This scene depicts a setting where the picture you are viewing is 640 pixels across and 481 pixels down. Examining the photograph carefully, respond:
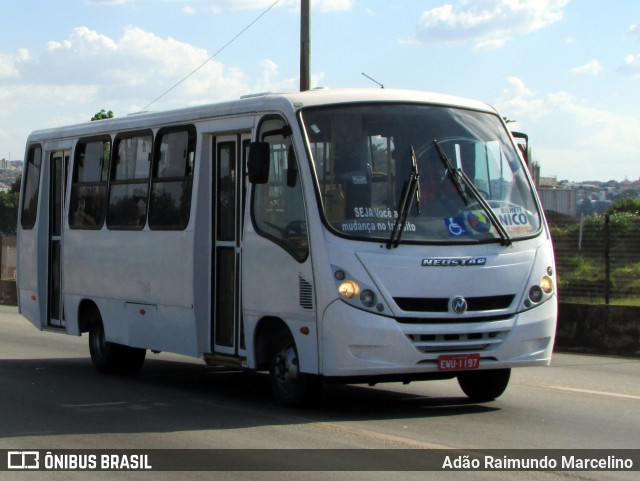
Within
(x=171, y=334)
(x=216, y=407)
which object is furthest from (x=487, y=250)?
(x=171, y=334)

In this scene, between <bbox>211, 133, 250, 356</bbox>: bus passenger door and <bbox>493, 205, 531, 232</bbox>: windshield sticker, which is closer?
<bbox>493, 205, 531, 232</bbox>: windshield sticker

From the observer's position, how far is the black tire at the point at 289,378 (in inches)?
408

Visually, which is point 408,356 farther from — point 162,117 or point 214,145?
point 162,117

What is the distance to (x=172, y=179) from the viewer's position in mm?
12594

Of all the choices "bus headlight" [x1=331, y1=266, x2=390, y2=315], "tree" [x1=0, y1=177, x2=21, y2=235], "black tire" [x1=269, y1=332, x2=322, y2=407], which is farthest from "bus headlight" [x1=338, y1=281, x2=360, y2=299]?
"tree" [x1=0, y1=177, x2=21, y2=235]

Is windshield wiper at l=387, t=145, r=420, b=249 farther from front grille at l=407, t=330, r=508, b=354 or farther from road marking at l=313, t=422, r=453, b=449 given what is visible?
road marking at l=313, t=422, r=453, b=449

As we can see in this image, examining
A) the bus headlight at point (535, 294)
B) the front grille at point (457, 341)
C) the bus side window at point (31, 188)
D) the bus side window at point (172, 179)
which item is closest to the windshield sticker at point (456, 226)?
the bus headlight at point (535, 294)

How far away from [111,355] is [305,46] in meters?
8.79

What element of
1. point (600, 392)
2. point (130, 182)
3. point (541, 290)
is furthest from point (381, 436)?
point (130, 182)

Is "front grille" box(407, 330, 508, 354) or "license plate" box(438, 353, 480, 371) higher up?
"front grille" box(407, 330, 508, 354)

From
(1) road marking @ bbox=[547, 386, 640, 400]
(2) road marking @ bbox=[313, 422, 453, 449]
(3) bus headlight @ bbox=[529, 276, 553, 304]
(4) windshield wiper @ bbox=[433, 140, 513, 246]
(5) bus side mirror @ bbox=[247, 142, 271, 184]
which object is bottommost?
(1) road marking @ bbox=[547, 386, 640, 400]

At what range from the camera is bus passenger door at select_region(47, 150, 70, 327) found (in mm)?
15391

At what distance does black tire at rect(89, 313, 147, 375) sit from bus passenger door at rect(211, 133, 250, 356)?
271 centimetres

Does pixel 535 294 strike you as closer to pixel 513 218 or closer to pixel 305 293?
pixel 513 218
